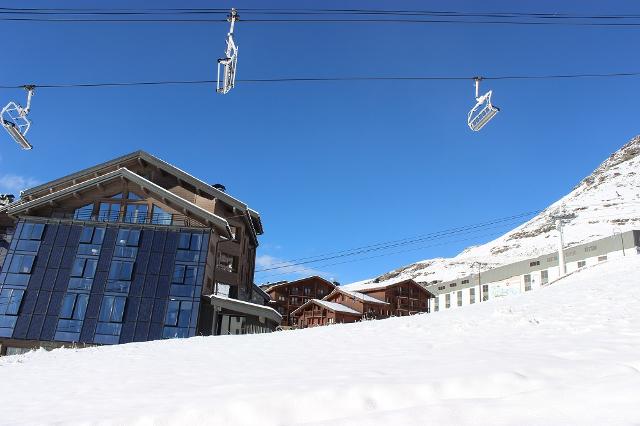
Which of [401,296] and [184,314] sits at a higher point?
[401,296]

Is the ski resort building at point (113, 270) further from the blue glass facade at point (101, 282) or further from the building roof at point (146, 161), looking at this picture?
the building roof at point (146, 161)

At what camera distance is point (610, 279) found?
2183 centimetres

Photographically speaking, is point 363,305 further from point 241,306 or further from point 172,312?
point 172,312

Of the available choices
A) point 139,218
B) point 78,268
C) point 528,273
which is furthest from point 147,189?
point 528,273

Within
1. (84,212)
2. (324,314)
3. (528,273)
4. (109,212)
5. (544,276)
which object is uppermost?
(528,273)

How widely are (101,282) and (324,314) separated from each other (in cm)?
3690

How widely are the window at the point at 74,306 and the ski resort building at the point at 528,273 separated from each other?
44.9 m

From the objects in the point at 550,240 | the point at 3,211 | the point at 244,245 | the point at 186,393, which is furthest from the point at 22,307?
the point at 550,240

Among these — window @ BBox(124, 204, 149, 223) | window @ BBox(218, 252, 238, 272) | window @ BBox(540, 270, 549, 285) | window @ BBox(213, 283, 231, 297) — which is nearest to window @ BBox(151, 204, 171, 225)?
window @ BBox(124, 204, 149, 223)

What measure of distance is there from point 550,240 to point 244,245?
142610 millimetres

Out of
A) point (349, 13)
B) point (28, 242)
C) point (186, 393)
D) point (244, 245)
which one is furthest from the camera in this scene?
point (244, 245)

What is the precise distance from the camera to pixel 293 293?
252 ft

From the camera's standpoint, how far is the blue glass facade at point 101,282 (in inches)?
1213

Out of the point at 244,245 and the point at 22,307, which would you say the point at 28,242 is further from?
the point at 244,245
